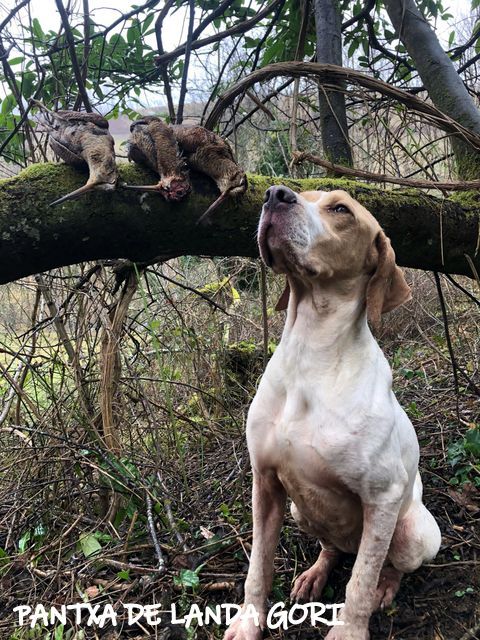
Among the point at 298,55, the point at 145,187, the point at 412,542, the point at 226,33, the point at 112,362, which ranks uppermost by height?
the point at 226,33

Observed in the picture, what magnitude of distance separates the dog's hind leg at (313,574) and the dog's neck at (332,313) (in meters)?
0.80

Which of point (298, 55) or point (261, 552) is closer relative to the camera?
point (261, 552)

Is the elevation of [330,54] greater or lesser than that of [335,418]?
greater

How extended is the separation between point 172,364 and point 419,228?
75.8 inches

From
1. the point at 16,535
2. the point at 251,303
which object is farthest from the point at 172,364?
the point at 251,303

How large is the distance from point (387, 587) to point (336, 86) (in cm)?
262

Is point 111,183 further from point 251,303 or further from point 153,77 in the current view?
point 251,303

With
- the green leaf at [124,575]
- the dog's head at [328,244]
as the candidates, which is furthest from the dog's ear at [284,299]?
the green leaf at [124,575]

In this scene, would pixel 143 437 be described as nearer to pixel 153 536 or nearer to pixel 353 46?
pixel 153 536

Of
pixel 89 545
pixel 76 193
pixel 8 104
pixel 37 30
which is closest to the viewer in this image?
pixel 76 193

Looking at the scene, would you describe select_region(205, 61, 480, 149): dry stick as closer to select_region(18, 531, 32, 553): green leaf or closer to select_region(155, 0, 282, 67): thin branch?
select_region(155, 0, 282, 67): thin branch

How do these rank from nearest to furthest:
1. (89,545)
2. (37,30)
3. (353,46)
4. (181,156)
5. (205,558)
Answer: (181,156)
(205,558)
(89,545)
(37,30)
(353,46)

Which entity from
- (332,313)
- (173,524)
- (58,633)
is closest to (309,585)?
(173,524)

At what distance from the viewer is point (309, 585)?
236 cm
